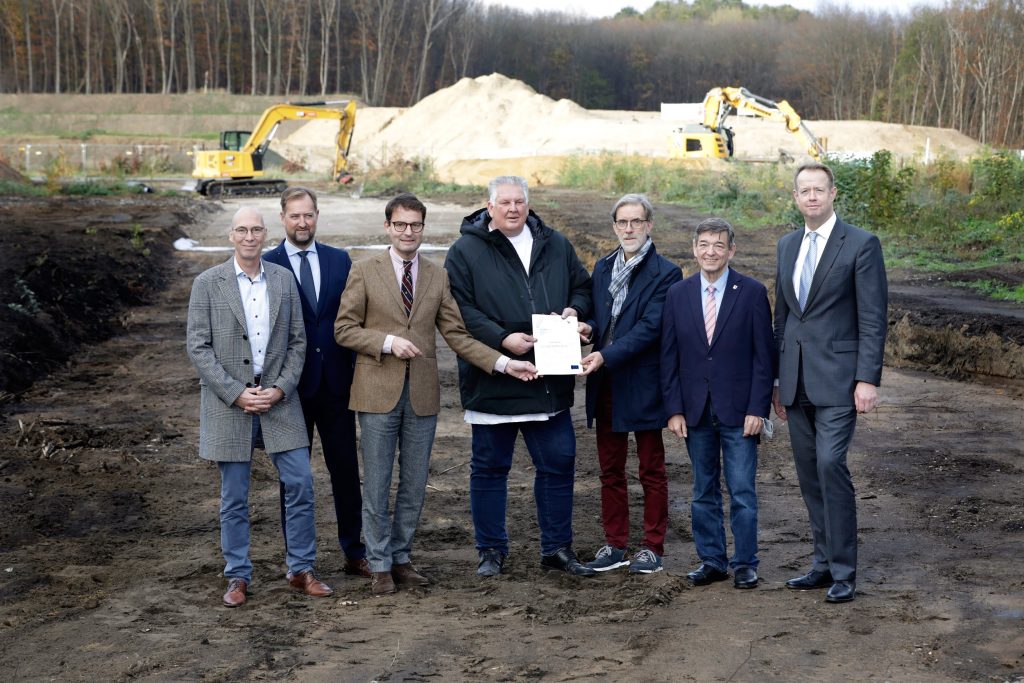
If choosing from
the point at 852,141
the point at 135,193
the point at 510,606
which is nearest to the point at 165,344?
the point at 510,606

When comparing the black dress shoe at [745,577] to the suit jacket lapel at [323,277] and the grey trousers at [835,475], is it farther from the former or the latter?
the suit jacket lapel at [323,277]

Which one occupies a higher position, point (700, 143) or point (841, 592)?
point (700, 143)

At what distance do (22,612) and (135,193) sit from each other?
95.2ft

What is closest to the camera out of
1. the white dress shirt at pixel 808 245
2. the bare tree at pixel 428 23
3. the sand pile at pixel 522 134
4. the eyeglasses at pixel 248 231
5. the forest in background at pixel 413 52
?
the white dress shirt at pixel 808 245

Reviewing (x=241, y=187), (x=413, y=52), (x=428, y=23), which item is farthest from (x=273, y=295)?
(x=413, y=52)

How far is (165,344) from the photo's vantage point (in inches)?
500

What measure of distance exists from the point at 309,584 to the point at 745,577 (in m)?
2.06

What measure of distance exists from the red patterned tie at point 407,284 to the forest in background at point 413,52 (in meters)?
61.7

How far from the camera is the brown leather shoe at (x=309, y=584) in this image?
5395mm

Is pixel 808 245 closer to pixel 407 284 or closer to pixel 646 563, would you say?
pixel 646 563

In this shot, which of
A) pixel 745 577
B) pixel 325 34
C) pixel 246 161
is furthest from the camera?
pixel 325 34

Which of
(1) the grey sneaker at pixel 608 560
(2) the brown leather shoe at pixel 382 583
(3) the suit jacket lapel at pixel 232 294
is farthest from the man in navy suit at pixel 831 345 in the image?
(3) the suit jacket lapel at pixel 232 294

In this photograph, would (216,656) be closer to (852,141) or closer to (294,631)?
(294,631)

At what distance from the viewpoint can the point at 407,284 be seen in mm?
5516
